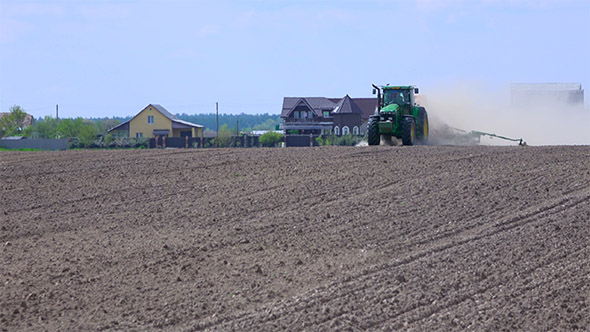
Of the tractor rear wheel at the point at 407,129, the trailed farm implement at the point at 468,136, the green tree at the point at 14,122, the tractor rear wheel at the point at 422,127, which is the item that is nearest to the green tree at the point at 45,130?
the green tree at the point at 14,122

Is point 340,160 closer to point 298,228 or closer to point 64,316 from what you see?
point 298,228

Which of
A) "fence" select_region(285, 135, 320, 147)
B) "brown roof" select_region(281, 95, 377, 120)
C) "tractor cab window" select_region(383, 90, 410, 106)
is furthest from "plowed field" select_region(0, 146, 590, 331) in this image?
"brown roof" select_region(281, 95, 377, 120)

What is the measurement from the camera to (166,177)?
2003 cm

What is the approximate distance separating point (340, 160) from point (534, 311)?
1307cm

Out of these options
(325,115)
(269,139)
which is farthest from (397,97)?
(325,115)

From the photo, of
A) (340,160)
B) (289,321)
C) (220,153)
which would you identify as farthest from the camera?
(220,153)

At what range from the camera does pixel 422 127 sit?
1238 inches

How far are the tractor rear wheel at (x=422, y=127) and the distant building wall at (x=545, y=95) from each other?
15710 millimetres

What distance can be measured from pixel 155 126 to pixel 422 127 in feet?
193

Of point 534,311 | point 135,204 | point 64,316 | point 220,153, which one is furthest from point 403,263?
point 220,153

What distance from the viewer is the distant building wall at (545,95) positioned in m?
46.7

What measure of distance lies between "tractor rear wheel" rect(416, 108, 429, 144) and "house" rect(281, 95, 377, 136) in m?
51.1

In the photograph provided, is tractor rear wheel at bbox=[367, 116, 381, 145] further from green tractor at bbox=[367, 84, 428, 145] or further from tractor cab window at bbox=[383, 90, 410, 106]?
tractor cab window at bbox=[383, 90, 410, 106]

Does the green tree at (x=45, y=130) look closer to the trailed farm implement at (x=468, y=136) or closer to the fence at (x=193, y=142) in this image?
the fence at (x=193, y=142)
